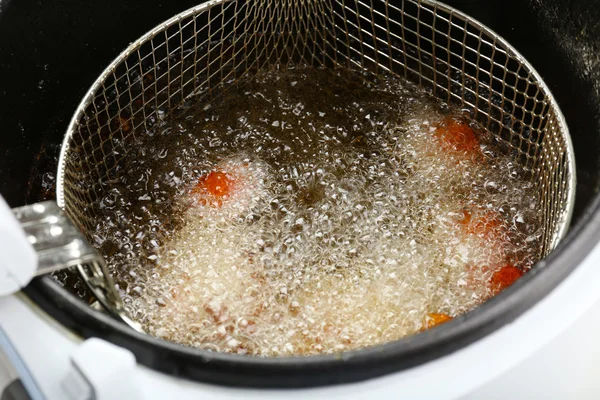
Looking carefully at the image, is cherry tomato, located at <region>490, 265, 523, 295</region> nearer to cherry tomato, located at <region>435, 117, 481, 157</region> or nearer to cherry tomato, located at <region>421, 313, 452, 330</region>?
cherry tomato, located at <region>421, 313, 452, 330</region>

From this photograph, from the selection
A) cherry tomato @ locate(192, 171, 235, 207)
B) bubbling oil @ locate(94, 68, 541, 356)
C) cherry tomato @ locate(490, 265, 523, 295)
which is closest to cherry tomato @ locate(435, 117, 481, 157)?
bubbling oil @ locate(94, 68, 541, 356)

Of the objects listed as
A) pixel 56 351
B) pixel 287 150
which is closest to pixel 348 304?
pixel 287 150

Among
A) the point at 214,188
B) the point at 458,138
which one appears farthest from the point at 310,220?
the point at 458,138

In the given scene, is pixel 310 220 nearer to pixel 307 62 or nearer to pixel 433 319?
pixel 433 319

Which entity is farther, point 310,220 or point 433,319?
point 310,220

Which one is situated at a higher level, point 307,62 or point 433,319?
point 307,62

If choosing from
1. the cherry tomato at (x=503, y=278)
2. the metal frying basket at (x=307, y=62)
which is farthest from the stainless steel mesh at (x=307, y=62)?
the cherry tomato at (x=503, y=278)

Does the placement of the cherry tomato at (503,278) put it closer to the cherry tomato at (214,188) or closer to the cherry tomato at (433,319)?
the cherry tomato at (433,319)

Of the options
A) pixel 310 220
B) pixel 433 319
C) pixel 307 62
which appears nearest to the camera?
pixel 433 319
